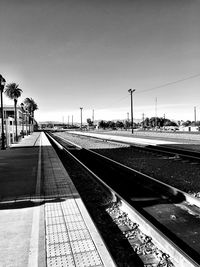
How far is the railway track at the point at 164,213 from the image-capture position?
4.42m

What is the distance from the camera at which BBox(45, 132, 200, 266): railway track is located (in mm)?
4418

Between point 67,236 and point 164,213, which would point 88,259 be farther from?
point 164,213

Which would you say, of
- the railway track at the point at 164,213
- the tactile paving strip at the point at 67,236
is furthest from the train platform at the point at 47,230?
the railway track at the point at 164,213

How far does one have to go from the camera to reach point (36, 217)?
5559 mm

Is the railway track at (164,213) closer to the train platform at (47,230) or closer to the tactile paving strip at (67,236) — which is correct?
the train platform at (47,230)

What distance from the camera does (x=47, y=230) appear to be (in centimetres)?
487

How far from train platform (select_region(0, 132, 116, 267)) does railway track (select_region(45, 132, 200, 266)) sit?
1087 millimetres

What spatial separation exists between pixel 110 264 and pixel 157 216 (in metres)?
2.91

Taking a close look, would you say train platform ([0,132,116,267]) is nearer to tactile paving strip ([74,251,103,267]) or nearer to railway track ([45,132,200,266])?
tactile paving strip ([74,251,103,267])

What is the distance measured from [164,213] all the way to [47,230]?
2.93 meters

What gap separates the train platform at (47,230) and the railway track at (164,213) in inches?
42.8

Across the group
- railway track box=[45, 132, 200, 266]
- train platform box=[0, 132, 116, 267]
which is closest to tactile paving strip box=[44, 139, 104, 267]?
train platform box=[0, 132, 116, 267]

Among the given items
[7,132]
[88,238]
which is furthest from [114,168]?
[7,132]

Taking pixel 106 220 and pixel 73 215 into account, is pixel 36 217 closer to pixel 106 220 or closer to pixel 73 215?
pixel 73 215
